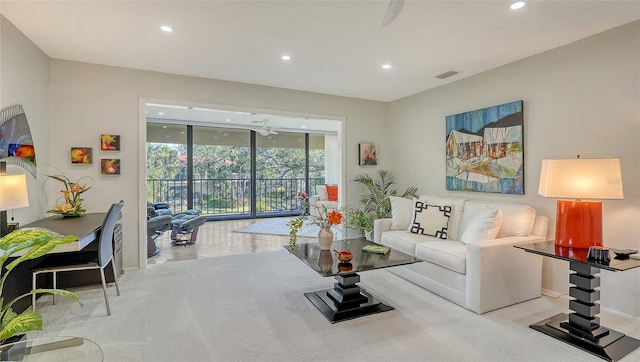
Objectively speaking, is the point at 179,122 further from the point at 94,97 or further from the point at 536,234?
the point at 536,234

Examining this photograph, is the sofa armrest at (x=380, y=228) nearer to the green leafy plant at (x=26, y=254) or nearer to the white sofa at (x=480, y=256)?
the white sofa at (x=480, y=256)

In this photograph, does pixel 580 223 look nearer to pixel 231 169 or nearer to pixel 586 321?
pixel 586 321

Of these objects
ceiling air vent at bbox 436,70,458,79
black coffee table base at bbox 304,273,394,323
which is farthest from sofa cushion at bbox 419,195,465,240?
ceiling air vent at bbox 436,70,458,79

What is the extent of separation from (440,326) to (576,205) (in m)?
1.49

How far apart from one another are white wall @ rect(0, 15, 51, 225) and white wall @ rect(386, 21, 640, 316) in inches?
195

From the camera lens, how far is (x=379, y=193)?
539cm

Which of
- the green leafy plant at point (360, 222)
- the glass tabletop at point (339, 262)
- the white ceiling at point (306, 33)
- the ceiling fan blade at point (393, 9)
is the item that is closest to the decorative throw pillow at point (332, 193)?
the green leafy plant at point (360, 222)

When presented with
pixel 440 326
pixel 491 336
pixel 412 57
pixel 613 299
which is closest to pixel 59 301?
pixel 440 326

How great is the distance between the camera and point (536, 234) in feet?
10.7

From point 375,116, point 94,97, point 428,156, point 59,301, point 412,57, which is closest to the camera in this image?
point 59,301

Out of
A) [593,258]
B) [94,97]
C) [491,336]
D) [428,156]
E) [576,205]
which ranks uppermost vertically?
[94,97]

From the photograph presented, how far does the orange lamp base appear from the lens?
2504 millimetres

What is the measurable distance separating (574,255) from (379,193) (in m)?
3.17

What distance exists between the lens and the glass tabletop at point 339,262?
8.45 ft
